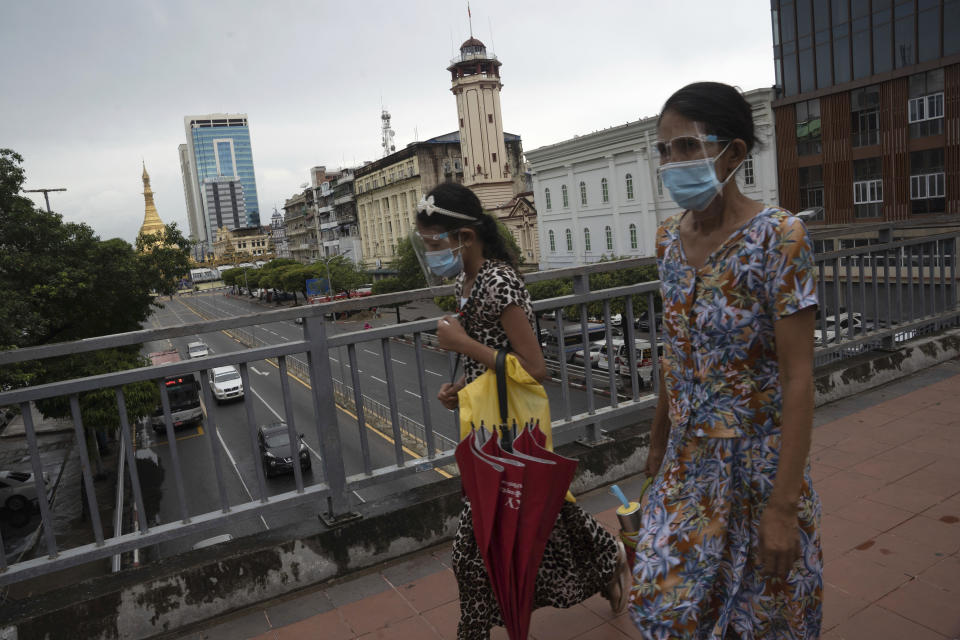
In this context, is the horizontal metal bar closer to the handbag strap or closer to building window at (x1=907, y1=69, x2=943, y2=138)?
the handbag strap

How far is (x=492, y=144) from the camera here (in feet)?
225

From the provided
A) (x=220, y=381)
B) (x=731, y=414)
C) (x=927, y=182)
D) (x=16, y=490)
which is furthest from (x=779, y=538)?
(x=927, y=182)

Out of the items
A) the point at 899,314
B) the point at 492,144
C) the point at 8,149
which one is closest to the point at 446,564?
the point at 899,314

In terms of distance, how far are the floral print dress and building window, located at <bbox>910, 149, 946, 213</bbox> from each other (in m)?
34.2

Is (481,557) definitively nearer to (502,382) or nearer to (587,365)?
(502,382)

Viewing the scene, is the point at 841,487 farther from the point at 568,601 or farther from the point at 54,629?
the point at 54,629

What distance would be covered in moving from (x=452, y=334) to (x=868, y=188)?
1412 inches

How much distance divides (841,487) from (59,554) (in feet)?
12.4

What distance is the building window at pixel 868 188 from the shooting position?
31922 mm

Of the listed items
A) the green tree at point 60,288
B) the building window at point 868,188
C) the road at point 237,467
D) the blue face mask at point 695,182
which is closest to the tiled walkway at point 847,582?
the blue face mask at point 695,182

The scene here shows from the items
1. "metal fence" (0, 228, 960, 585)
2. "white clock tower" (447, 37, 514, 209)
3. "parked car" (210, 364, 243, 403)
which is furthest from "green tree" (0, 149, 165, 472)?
"white clock tower" (447, 37, 514, 209)

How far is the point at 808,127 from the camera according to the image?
34.2 meters

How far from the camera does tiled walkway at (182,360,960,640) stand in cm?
260

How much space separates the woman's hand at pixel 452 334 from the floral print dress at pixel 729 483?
0.79 metres
